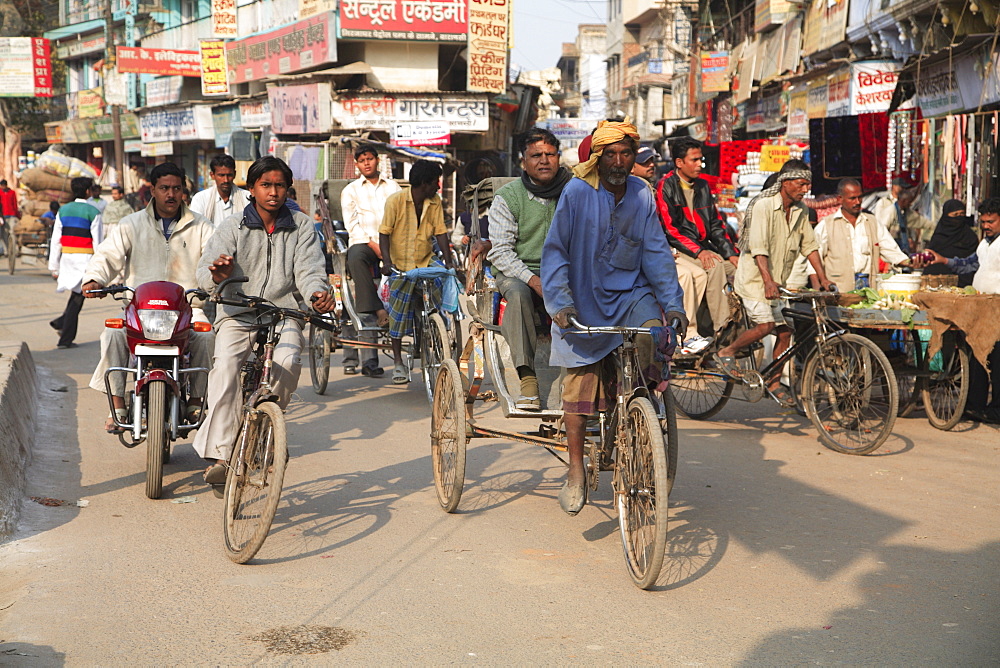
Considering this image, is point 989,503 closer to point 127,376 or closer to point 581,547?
point 581,547

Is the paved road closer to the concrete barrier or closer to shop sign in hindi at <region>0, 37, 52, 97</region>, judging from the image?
the concrete barrier

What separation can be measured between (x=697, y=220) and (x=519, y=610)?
4899mm

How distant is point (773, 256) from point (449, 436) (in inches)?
144

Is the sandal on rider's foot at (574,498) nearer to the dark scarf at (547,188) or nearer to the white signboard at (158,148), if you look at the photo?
the dark scarf at (547,188)

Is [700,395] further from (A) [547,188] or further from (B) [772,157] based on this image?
(B) [772,157]


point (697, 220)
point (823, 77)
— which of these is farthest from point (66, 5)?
point (697, 220)

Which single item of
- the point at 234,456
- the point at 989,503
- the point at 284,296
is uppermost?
the point at 284,296

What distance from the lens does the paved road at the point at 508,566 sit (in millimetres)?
3852

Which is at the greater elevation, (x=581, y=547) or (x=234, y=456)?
(x=234, y=456)

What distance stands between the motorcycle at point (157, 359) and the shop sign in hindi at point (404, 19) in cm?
2066

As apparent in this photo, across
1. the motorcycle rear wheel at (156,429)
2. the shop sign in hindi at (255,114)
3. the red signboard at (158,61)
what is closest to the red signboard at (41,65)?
the red signboard at (158,61)

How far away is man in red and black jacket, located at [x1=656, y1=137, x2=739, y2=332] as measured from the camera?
8.10 m

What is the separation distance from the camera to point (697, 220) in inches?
332

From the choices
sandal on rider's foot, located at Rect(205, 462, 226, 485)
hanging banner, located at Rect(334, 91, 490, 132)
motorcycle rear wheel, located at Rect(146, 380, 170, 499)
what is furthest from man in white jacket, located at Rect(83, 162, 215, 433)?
hanging banner, located at Rect(334, 91, 490, 132)
